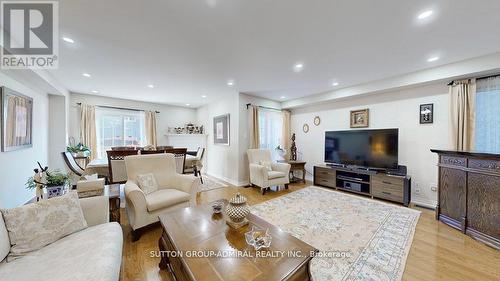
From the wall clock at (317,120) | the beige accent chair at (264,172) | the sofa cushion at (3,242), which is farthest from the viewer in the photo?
the wall clock at (317,120)

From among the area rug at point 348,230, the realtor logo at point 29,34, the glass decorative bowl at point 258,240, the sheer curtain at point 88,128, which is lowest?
the area rug at point 348,230

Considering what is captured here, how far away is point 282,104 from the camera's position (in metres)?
5.72

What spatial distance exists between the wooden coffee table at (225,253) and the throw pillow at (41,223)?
0.71 m

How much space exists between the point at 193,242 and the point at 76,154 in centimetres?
469

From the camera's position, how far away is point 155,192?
2619mm

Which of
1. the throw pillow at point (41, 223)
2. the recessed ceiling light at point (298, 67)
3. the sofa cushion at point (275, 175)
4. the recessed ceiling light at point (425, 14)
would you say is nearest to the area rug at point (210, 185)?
the sofa cushion at point (275, 175)

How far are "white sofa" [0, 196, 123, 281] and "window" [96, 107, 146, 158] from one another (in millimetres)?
4679

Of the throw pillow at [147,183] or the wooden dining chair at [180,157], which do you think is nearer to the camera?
the throw pillow at [147,183]

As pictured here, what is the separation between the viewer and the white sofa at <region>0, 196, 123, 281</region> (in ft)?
3.45

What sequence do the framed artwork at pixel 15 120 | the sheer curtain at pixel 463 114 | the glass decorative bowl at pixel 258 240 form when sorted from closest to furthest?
the glass decorative bowl at pixel 258 240 < the framed artwork at pixel 15 120 < the sheer curtain at pixel 463 114

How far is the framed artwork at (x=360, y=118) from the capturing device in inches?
163

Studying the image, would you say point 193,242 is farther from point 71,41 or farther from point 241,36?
point 71,41

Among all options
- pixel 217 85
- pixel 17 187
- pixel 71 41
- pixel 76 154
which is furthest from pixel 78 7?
pixel 76 154

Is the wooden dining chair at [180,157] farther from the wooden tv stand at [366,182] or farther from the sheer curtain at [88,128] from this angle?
the wooden tv stand at [366,182]
